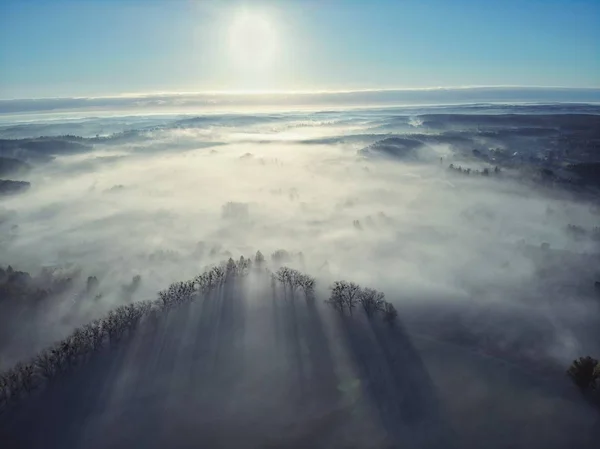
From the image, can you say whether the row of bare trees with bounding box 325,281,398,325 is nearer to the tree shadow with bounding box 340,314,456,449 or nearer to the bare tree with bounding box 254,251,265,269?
the tree shadow with bounding box 340,314,456,449

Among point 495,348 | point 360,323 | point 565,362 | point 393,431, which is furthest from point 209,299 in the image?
point 565,362

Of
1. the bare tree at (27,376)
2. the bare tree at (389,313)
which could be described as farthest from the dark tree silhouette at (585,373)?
the bare tree at (27,376)

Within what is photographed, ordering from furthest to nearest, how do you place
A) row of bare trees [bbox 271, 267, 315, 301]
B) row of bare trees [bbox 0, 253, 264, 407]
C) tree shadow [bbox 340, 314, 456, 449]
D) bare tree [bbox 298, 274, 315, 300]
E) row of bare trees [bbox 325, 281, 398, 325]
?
1. row of bare trees [bbox 271, 267, 315, 301]
2. bare tree [bbox 298, 274, 315, 300]
3. row of bare trees [bbox 325, 281, 398, 325]
4. row of bare trees [bbox 0, 253, 264, 407]
5. tree shadow [bbox 340, 314, 456, 449]

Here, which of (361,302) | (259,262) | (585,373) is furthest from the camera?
(259,262)

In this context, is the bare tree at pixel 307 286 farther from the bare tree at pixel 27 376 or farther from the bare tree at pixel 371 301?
the bare tree at pixel 27 376

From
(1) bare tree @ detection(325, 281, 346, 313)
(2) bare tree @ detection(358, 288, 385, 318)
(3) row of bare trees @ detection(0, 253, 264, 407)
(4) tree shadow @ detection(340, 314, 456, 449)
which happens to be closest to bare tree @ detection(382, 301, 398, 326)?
(2) bare tree @ detection(358, 288, 385, 318)

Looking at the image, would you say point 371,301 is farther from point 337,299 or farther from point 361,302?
point 337,299

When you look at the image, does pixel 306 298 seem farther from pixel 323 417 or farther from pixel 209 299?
pixel 323 417

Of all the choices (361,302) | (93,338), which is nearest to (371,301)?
(361,302)
